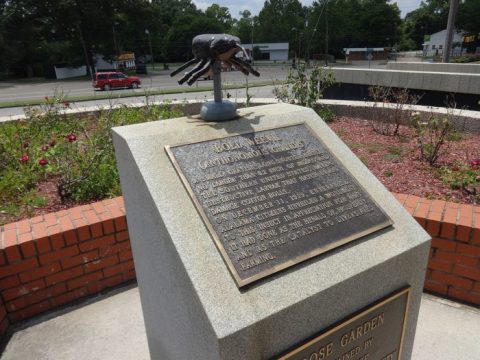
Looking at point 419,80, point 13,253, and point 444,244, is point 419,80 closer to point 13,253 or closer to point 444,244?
point 444,244

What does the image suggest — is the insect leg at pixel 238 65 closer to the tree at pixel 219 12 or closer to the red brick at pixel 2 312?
the red brick at pixel 2 312

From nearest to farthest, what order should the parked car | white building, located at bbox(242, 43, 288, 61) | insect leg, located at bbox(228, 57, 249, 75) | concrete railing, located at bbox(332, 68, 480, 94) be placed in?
insect leg, located at bbox(228, 57, 249, 75) → concrete railing, located at bbox(332, 68, 480, 94) → the parked car → white building, located at bbox(242, 43, 288, 61)

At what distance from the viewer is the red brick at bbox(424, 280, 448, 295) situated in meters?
2.96

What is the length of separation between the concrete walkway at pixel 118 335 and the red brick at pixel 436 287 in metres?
0.06

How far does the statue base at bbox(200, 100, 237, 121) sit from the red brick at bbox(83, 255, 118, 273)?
4.86 feet

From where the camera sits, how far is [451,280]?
290 cm

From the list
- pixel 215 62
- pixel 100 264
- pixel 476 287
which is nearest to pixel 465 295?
pixel 476 287

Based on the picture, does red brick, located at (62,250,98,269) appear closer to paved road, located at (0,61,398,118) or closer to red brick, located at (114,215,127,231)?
red brick, located at (114,215,127,231)

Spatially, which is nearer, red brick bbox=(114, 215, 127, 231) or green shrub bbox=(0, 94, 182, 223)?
red brick bbox=(114, 215, 127, 231)

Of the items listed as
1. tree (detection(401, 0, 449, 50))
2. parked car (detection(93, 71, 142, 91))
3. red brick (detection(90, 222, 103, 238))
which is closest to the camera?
red brick (detection(90, 222, 103, 238))

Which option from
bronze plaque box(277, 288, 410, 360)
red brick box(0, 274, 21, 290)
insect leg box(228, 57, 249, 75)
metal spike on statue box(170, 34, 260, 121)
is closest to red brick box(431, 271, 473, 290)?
bronze plaque box(277, 288, 410, 360)

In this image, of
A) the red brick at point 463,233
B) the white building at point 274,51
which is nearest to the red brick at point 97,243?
the red brick at point 463,233

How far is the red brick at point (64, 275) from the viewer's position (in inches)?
113

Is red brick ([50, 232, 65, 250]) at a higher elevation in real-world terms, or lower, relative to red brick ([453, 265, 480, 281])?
higher
